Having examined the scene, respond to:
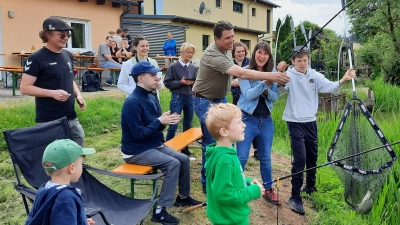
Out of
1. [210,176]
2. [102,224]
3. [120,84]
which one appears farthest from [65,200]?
[120,84]

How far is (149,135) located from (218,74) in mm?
906

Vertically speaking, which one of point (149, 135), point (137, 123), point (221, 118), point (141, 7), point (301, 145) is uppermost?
point (141, 7)

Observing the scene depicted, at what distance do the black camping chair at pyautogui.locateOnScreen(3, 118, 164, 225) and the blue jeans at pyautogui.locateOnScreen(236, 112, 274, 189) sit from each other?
962 millimetres

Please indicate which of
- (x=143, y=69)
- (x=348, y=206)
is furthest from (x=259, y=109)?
(x=348, y=206)

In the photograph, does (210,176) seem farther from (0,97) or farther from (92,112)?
(0,97)

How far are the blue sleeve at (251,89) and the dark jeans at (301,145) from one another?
453mm

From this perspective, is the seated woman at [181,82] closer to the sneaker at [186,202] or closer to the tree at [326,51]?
the sneaker at [186,202]

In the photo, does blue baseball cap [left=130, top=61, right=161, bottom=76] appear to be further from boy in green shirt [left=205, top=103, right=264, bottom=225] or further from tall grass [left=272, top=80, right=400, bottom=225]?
tall grass [left=272, top=80, right=400, bottom=225]

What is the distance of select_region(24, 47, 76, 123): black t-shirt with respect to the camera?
3.52 m

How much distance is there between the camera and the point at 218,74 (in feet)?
13.2

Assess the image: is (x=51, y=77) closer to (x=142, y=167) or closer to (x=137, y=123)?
(x=137, y=123)

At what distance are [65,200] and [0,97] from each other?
7.20 metres

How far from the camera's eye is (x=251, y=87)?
13.2 ft

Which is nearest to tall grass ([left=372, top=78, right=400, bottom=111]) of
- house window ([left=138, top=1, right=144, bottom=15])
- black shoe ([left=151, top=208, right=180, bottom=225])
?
black shoe ([left=151, top=208, right=180, bottom=225])
